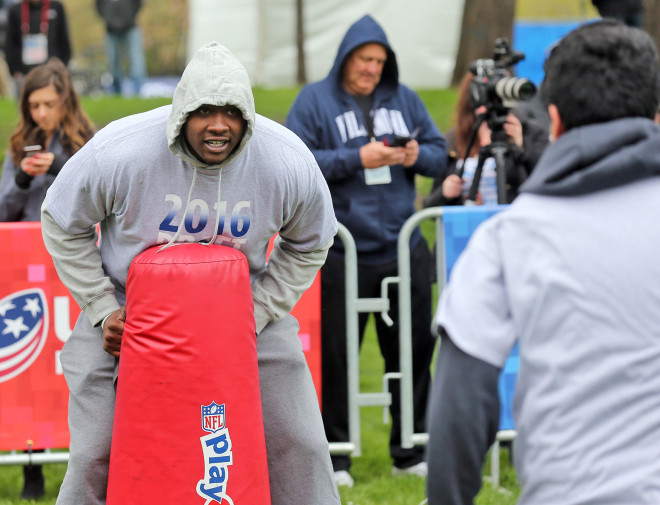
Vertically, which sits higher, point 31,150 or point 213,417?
point 31,150

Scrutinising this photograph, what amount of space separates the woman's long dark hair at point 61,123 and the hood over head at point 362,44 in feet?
4.69

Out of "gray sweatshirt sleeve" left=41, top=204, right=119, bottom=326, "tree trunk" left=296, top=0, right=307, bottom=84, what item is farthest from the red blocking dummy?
"tree trunk" left=296, top=0, right=307, bottom=84

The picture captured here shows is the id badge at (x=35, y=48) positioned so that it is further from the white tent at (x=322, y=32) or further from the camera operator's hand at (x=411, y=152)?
the camera operator's hand at (x=411, y=152)

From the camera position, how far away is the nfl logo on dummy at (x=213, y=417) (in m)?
3.47

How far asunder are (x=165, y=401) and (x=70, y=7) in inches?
1922

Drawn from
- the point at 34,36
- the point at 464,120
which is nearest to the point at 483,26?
the point at 34,36

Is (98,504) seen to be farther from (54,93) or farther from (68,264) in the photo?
(54,93)

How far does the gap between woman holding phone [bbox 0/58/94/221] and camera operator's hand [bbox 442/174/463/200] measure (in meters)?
2.01

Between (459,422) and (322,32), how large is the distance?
1544 cm

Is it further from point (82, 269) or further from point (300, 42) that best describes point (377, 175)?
point (300, 42)

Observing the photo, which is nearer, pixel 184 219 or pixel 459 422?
pixel 459 422

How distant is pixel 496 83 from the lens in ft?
19.3

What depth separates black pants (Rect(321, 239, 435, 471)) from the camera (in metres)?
5.76

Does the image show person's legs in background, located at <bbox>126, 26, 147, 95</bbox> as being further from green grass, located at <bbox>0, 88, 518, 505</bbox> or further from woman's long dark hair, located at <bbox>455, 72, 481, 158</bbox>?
woman's long dark hair, located at <bbox>455, 72, 481, 158</bbox>
